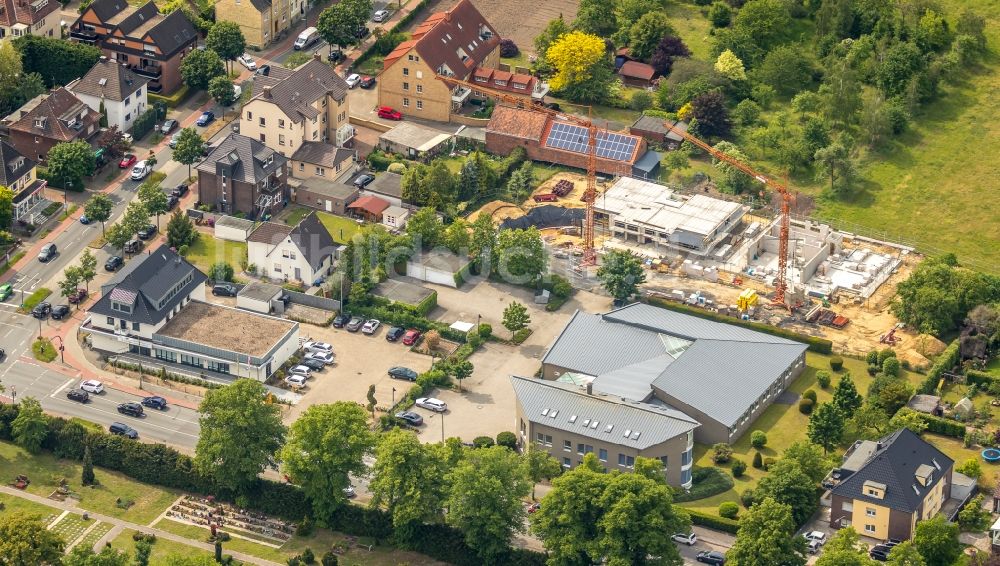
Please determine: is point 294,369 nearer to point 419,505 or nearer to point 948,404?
point 419,505

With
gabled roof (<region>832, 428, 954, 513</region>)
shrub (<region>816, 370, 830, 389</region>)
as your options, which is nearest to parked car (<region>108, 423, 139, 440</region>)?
gabled roof (<region>832, 428, 954, 513</region>)

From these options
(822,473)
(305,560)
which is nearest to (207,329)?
(305,560)

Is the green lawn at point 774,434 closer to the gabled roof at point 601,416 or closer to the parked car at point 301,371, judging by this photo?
the gabled roof at point 601,416

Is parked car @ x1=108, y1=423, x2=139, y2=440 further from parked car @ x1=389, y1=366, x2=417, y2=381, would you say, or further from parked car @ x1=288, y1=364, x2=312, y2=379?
parked car @ x1=389, y1=366, x2=417, y2=381

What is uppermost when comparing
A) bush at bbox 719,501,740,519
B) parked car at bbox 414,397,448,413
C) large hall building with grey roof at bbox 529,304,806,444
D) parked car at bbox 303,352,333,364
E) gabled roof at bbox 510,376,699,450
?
gabled roof at bbox 510,376,699,450

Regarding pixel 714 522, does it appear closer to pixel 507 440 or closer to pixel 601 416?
pixel 601 416

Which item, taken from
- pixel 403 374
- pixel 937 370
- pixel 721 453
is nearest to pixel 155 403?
pixel 403 374

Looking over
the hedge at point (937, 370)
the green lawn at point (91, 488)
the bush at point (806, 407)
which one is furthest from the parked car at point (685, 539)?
the green lawn at point (91, 488)
